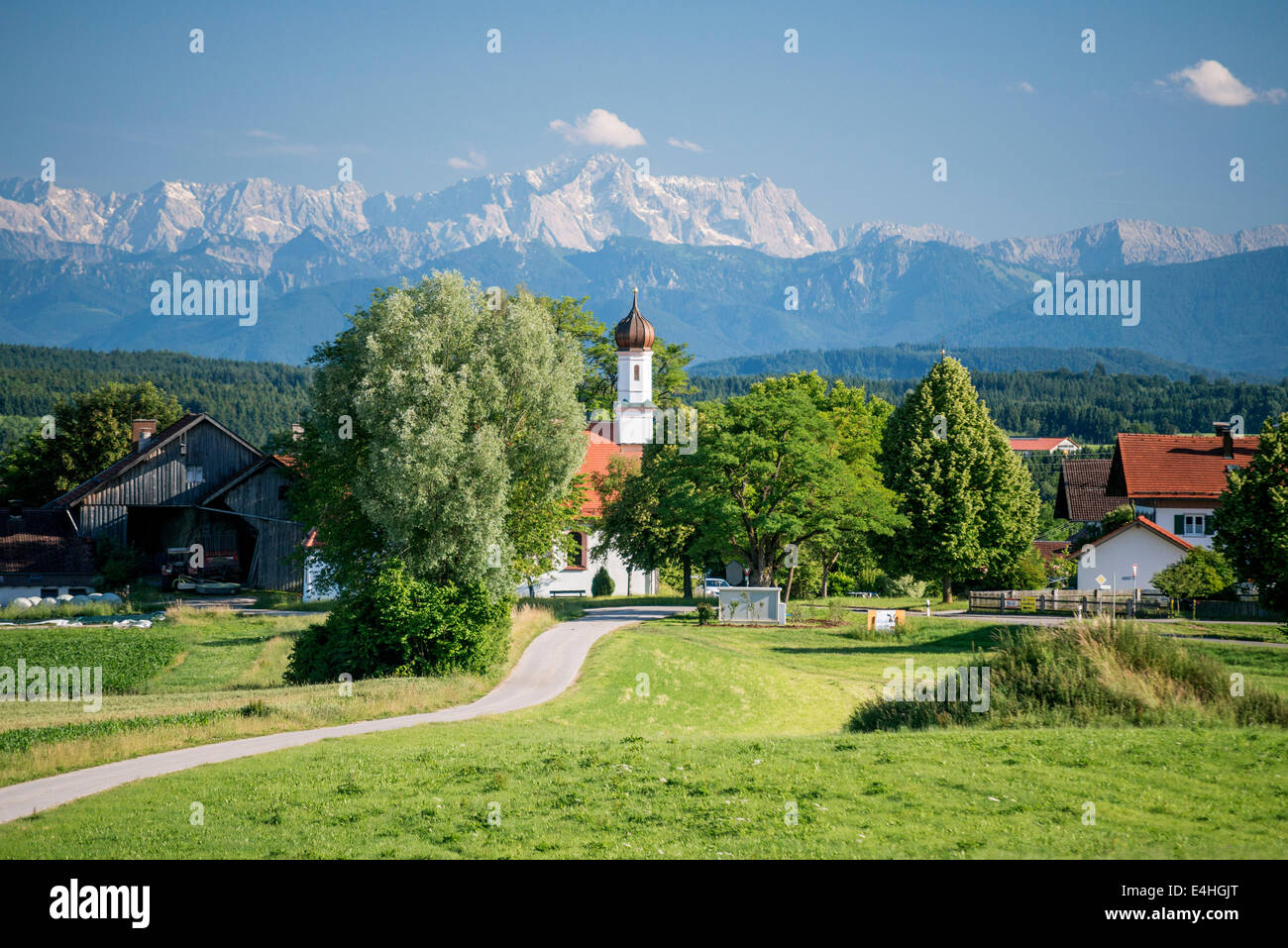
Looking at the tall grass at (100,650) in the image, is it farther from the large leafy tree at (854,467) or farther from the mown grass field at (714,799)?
the large leafy tree at (854,467)

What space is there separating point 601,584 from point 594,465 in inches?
300

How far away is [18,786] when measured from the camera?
53.5 ft

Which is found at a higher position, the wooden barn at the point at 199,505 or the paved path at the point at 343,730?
the wooden barn at the point at 199,505

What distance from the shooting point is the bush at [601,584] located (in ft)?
197

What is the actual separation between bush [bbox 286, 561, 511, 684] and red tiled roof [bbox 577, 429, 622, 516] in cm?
2290

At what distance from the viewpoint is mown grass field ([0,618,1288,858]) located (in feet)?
39.3

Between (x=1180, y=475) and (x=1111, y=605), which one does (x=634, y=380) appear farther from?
(x=1111, y=605)

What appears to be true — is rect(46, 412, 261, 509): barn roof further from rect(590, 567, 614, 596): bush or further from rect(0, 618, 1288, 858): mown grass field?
rect(0, 618, 1288, 858): mown grass field

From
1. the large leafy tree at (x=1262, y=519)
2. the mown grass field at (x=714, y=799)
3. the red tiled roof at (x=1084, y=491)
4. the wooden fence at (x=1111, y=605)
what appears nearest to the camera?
the mown grass field at (x=714, y=799)

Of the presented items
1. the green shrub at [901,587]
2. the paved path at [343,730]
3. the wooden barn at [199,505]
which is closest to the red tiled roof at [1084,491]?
the green shrub at [901,587]

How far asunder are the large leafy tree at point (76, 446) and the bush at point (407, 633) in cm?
4890

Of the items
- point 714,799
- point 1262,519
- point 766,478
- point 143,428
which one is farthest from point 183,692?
point 143,428

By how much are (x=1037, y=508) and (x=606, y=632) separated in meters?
27.4
